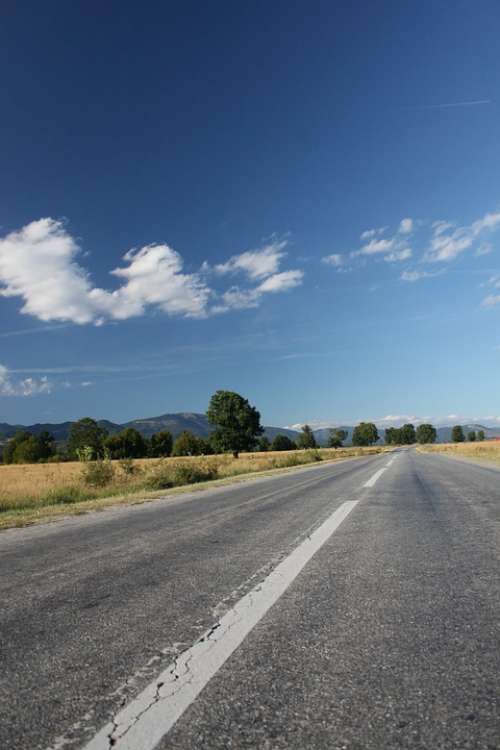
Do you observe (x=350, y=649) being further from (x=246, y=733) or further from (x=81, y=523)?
(x=81, y=523)

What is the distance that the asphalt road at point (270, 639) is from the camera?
1.84 metres

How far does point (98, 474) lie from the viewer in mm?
18484

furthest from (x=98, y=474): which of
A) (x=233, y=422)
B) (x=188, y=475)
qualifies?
(x=233, y=422)

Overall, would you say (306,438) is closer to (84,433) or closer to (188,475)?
(84,433)

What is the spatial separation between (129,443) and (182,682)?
103 m

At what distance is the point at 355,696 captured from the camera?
205 cm

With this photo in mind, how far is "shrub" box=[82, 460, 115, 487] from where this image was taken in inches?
715

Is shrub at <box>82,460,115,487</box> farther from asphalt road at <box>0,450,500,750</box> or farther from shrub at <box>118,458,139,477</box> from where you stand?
asphalt road at <box>0,450,500,750</box>

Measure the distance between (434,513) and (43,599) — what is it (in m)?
5.92

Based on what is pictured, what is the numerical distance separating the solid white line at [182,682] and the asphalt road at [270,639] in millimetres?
26

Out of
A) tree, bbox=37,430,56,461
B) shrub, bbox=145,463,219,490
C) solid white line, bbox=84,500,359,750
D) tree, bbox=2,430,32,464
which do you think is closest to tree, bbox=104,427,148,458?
tree, bbox=37,430,56,461

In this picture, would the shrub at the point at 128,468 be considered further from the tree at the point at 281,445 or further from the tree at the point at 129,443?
the tree at the point at 281,445

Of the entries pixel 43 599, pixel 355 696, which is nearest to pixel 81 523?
pixel 43 599

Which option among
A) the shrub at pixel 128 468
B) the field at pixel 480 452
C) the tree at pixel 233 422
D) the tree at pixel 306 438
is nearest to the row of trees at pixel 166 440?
the tree at pixel 233 422
